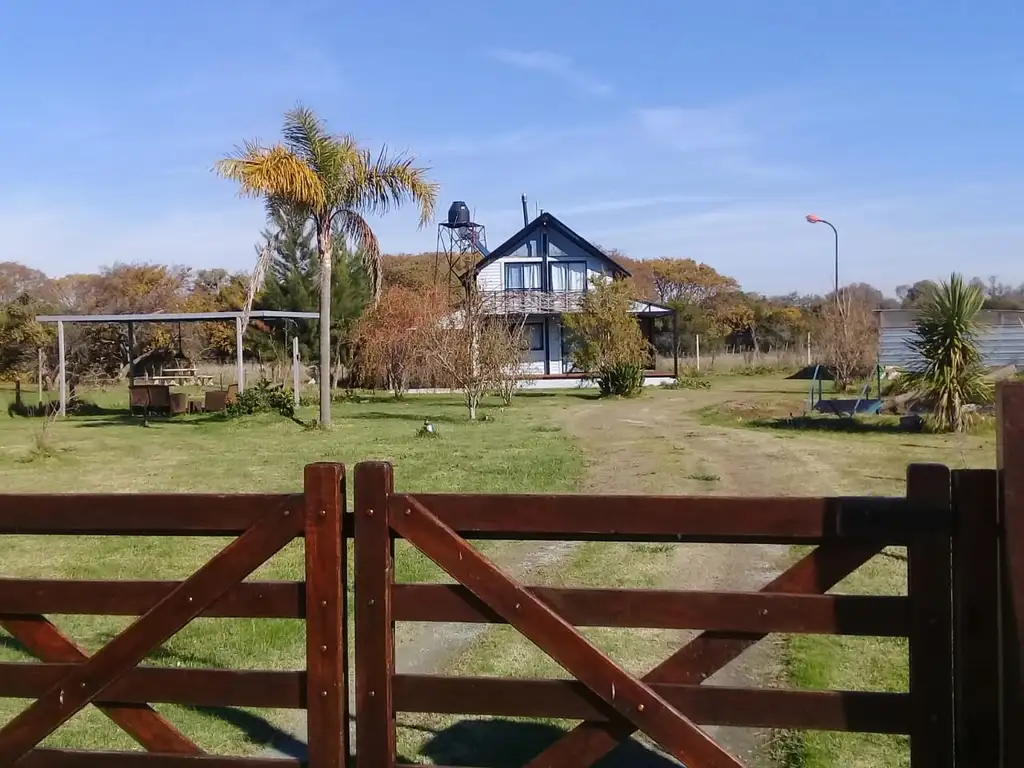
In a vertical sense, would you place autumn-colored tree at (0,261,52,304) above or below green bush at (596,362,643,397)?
above

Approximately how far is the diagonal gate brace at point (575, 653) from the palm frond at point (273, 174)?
59.2ft

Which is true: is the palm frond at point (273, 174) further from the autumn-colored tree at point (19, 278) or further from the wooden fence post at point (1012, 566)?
the autumn-colored tree at point (19, 278)

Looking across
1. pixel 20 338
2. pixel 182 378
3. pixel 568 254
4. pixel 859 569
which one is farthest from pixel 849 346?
pixel 20 338

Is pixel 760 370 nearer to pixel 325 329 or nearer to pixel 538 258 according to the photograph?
pixel 538 258

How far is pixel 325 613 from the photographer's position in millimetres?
3203

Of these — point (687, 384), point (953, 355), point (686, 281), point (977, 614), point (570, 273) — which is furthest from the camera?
point (686, 281)

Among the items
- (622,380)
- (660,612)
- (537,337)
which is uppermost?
(537,337)

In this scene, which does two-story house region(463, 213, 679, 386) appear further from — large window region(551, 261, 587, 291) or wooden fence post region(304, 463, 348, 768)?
wooden fence post region(304, 463, 348, 768)

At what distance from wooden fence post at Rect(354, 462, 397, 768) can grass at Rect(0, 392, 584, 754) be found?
1425 mm

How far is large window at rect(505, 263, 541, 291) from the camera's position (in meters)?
44.9

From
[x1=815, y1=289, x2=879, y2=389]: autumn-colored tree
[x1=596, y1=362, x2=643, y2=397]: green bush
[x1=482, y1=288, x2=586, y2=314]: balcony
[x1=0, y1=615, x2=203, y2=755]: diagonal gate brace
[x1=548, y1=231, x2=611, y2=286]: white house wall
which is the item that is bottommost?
[x1=0, y1=615, x2=203, y2=755]: diagonal gate brace

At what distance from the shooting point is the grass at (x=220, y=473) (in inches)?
222

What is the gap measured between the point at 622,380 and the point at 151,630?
95.0 ft

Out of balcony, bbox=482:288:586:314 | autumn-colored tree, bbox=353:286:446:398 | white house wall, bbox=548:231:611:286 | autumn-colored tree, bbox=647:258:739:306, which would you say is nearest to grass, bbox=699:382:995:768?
autumn-colored tree, bbox=353:286:446:398
